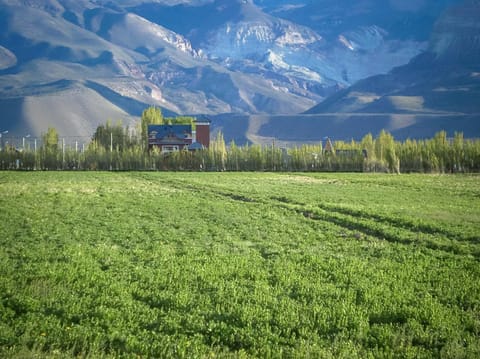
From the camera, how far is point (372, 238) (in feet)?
57.6

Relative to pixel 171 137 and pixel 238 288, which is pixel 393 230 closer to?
pixel 238 288

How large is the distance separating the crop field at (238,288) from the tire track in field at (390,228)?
9cm

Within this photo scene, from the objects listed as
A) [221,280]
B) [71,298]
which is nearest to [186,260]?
[221,280]

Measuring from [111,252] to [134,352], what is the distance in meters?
6.65

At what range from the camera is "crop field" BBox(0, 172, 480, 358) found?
8.27 m

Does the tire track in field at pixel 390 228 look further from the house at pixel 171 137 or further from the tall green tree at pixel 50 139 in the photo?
the house at pixel 171 137

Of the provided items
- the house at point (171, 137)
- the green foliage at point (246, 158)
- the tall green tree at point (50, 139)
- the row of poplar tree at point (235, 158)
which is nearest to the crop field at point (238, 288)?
the green foliage at point (246, 158)

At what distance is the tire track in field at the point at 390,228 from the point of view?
16.2 metres

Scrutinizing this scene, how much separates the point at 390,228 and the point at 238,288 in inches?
403

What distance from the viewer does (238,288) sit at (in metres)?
10.9

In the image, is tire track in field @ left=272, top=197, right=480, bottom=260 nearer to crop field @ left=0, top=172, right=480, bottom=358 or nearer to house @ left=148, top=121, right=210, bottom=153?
crop field @ left=0, top=172, right=480, bottom=358

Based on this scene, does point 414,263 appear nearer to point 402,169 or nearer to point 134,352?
point 134,352

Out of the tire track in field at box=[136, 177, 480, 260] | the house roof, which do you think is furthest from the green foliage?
the tire track in field at box=[136, 177, 480, 260]

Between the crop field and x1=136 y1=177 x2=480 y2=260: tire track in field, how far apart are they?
0.09 meters
